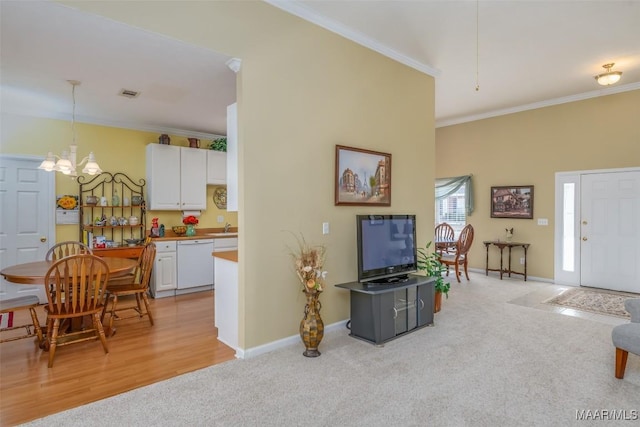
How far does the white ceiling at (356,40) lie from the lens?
2.87 meters

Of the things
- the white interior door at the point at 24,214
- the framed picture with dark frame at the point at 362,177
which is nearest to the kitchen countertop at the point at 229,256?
the framed picture with dark frame at the point at 362,177

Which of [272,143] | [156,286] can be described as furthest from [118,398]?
[156,286]

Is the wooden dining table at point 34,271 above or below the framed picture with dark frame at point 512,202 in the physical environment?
below

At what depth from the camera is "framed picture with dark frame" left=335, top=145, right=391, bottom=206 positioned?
3580 millimetres

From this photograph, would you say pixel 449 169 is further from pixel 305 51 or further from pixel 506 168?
pixel 305 51

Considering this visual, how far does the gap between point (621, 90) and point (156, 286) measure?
7689 millimetres

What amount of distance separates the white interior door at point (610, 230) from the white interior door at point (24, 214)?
8261mm

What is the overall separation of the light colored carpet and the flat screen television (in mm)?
645

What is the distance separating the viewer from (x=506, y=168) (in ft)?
21.0

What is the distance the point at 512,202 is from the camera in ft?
20.7

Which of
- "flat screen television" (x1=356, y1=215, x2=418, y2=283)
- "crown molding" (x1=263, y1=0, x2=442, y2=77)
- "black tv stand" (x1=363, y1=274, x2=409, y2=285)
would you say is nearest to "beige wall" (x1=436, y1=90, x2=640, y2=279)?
"crown molding" (x1=263, y1=0, x2=442, y2=77)

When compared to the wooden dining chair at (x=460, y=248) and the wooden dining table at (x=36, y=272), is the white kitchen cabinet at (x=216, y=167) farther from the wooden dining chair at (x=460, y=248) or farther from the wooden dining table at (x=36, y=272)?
the wooden dining chair at (x=460, y=248)

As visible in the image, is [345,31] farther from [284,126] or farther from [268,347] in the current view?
[268,347]

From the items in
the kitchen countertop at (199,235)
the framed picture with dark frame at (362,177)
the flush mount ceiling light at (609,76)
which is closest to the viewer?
the framed picture with dark frame at (362,177)
